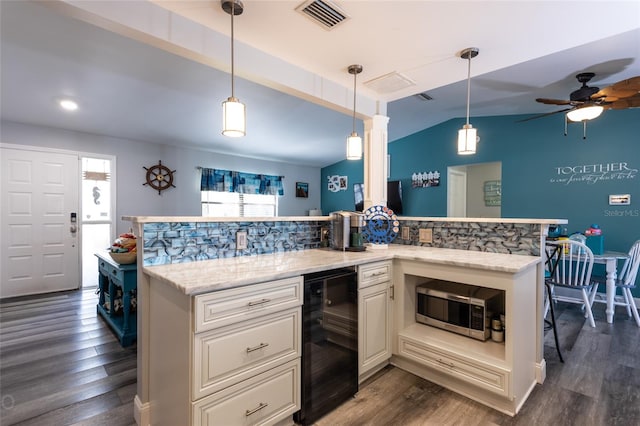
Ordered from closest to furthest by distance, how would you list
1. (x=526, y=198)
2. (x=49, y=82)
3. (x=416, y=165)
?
(x=49, y=82), (x=526, y=198), (x=416, y=165)

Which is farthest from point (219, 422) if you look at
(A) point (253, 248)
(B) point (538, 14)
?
(B) point (538, 14)

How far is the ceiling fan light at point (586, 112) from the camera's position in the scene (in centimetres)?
305

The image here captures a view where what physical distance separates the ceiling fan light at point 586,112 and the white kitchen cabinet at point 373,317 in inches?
109

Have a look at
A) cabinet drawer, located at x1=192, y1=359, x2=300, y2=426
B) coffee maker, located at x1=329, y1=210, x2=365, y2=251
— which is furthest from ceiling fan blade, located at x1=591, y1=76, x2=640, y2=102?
cabinet drawer, located at x1=192, y1=359, x2=300, y2=426

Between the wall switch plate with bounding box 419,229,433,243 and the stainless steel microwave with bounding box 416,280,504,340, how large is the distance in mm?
404

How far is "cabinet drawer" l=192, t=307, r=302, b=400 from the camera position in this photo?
1249 mm

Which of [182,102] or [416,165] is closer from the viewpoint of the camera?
[182,102]

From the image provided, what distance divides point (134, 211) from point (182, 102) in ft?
7.33

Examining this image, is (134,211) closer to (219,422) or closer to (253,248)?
(253,248)

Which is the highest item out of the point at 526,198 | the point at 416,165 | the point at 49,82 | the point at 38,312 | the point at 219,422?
the point at 49,82

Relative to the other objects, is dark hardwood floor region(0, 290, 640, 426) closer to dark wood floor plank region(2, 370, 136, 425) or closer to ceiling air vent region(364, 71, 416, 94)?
dark wood floor plank region(2, 370, 136, 425)

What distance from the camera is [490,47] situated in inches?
83.7

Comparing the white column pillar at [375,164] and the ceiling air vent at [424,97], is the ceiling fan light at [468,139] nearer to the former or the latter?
the white column pillar at [375,164]

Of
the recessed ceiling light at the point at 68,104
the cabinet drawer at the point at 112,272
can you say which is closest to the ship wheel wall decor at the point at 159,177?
the recessed ceiling light at the point at 68,104
